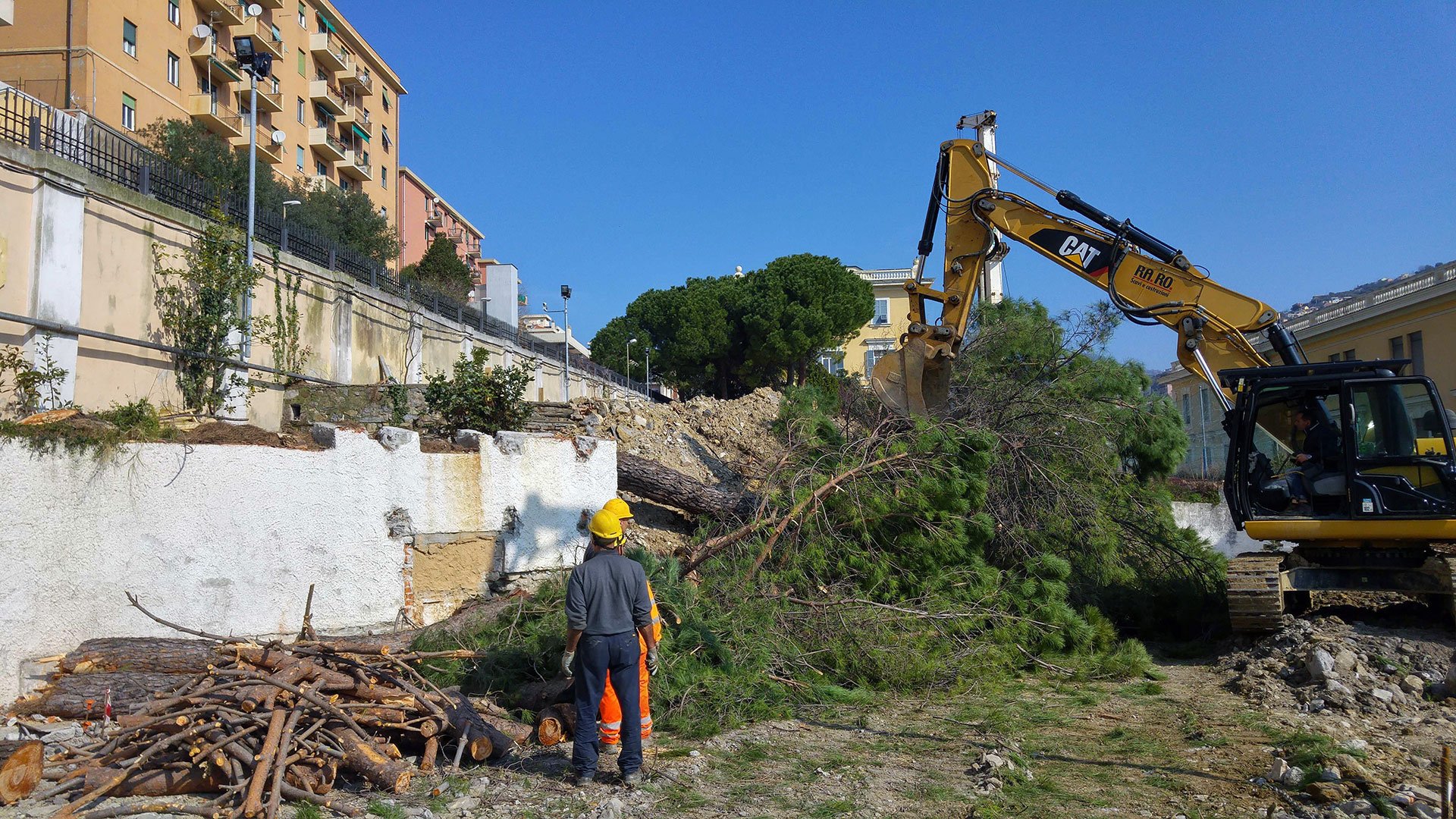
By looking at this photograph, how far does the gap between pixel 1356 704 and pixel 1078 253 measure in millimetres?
4815

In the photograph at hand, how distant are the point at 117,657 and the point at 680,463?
7234 mm

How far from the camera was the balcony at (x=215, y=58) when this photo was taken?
3003 centimetres

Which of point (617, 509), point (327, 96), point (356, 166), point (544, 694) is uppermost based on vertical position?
point (327, 96)

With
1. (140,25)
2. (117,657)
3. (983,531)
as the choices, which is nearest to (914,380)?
(983,531)

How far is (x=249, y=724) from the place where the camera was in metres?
4.86

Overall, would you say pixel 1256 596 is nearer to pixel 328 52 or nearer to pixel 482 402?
pixel 482 402

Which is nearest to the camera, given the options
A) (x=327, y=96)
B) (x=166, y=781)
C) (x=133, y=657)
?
(x=166, y=781)

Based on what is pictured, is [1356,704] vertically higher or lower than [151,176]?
lower

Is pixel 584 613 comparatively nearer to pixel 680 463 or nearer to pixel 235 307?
pixel 680 463

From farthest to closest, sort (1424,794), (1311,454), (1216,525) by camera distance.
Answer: (1216,525)
(1311,454)
(1424,794)

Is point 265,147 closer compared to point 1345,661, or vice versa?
point 1345,661

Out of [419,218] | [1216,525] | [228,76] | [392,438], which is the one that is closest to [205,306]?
[392,438]

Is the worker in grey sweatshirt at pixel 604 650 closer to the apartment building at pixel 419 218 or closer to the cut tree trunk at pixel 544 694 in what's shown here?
the cut tree trunk at pixel 544 694

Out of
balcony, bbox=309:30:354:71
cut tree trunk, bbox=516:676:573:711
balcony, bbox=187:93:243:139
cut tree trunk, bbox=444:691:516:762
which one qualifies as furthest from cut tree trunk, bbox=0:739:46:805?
balcony, bbox=309:30:354:71
